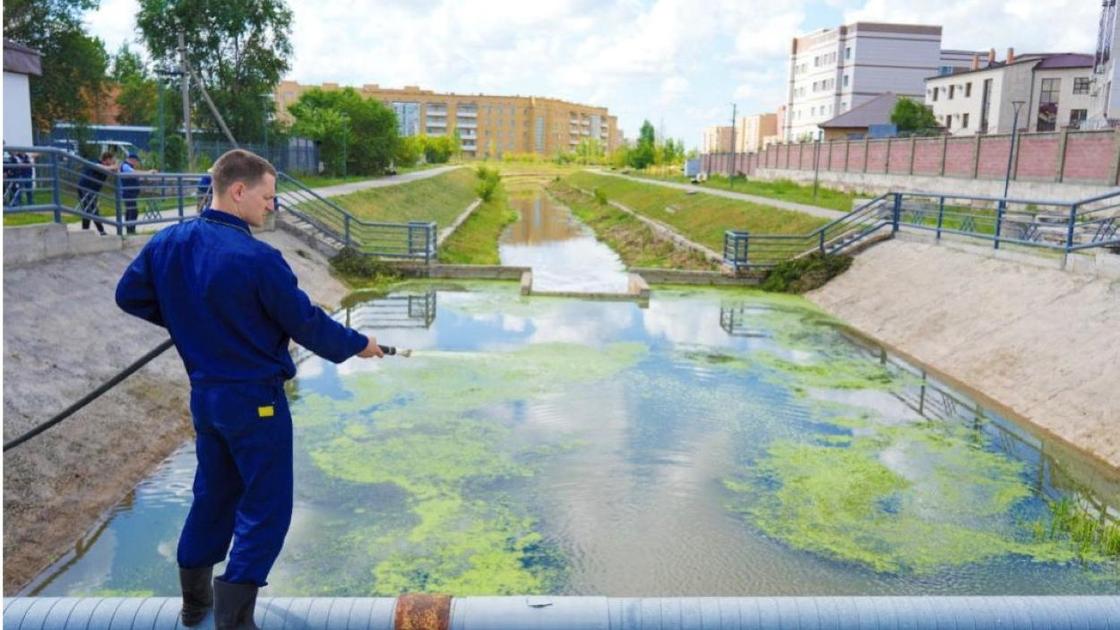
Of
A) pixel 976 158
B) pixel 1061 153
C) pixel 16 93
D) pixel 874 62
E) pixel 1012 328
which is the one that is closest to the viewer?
pixel 1012 328

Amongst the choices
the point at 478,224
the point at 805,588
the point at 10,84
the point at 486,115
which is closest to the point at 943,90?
the point at 478,224

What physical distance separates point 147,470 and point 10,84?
A: 18949 millimetres

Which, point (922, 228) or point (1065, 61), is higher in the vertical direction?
point (1065, 61)

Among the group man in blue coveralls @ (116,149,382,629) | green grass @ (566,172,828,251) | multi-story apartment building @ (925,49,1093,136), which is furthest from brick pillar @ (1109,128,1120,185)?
man in blue coveralls @ (116,149,382,629)

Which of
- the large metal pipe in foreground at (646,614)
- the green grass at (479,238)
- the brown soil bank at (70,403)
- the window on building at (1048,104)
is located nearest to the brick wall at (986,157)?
the window on building at (1048,104)

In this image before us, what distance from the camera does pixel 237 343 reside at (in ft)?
9.86

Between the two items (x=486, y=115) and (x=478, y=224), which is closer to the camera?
(x=478, y=224)

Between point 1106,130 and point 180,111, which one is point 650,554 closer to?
point 1106,130

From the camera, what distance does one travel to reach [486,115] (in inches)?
5689

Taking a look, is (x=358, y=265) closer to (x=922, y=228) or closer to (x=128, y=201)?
(x=128, y=201)

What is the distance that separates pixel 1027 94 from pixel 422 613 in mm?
55844

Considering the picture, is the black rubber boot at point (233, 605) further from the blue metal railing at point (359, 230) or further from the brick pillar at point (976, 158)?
the brick pillar at point (976, 158)

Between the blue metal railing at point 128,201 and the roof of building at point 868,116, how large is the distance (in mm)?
42271

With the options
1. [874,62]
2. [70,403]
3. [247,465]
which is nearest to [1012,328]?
[70,403]
